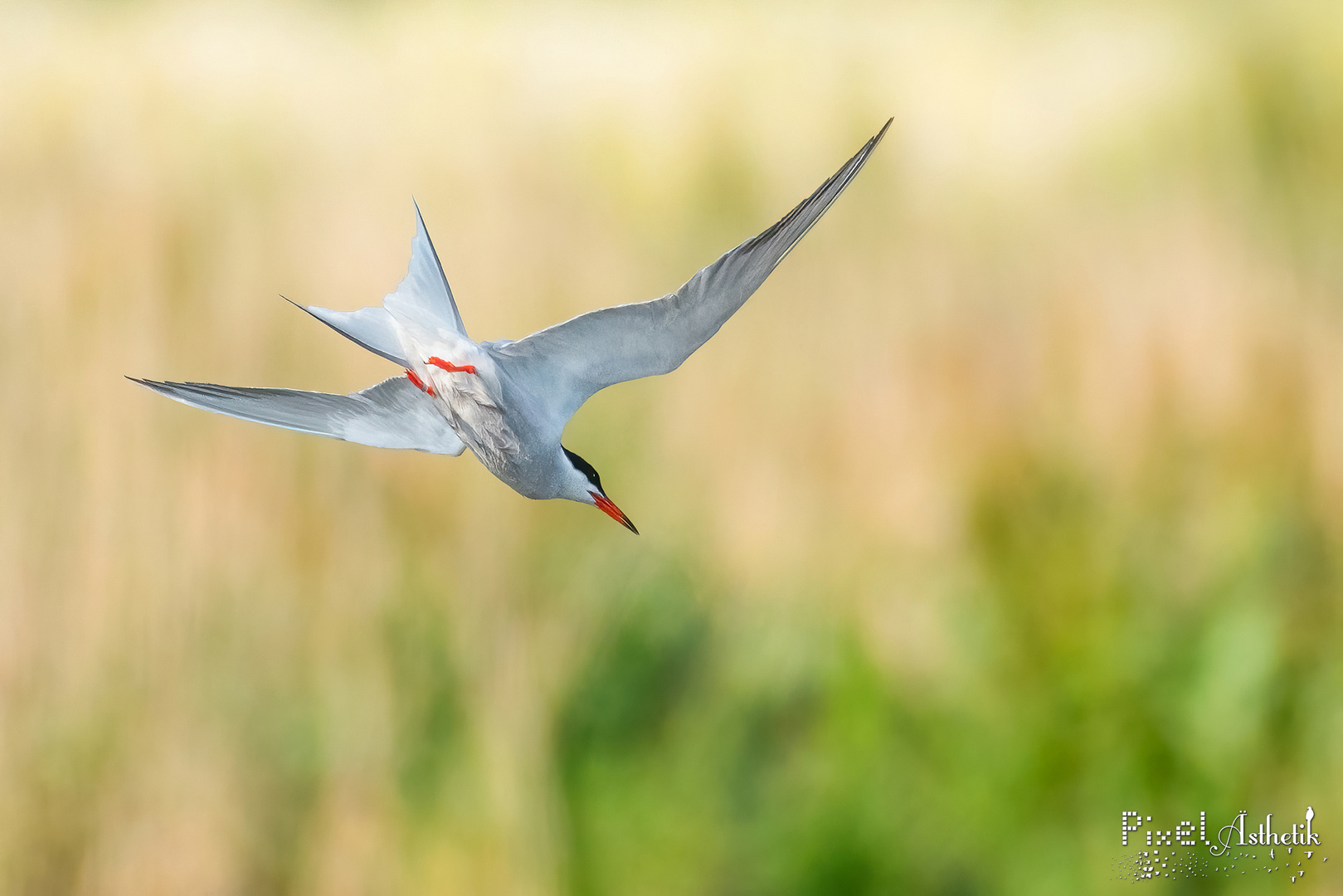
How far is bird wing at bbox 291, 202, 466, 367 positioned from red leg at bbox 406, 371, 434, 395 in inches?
0.5

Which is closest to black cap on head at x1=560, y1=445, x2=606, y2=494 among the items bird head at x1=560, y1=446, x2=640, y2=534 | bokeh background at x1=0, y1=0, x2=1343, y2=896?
bird head at x1=560, y1=446, x2=640, y2=534

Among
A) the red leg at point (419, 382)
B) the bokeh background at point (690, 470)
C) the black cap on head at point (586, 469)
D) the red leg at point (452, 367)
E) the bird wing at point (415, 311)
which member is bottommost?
the black cap on head at point (586, 469)

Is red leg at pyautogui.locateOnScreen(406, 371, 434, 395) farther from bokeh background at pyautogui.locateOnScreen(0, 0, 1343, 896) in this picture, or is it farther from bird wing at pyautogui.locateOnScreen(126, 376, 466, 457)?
bokeh background at pyautogui.locateOnScreen(0, 0, 1343, 896)

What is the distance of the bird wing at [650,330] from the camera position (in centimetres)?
38

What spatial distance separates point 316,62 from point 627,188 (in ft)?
1.43

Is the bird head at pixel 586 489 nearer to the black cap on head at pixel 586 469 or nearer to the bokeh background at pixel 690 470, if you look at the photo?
the black cap on head at pixel 586 469

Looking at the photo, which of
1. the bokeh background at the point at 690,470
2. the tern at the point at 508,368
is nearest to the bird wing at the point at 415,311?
the tern at the point at 508,368

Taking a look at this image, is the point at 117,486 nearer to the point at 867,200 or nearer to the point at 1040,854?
the point at 867,200

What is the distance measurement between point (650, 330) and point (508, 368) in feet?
0.21

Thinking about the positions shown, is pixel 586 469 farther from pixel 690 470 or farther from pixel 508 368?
pixel 690 470

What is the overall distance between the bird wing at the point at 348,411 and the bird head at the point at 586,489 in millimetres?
50

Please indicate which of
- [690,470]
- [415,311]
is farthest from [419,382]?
[690,470]

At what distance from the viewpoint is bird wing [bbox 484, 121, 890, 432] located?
0.38 m

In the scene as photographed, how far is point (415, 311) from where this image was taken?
1.35 feet
